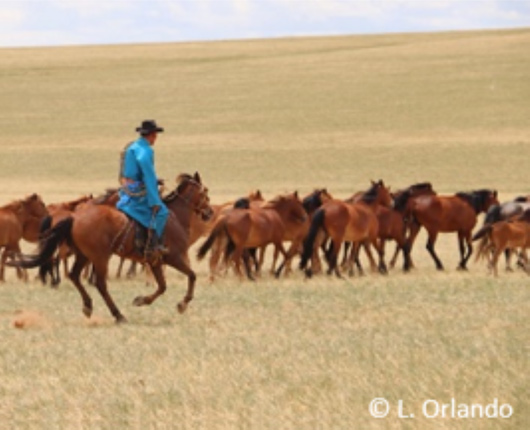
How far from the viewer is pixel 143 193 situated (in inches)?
587

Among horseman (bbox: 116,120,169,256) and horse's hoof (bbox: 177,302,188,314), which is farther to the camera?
horse's hoof (bbox: 177,302,188,314)

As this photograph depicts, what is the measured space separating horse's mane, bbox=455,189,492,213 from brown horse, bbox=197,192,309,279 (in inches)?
139

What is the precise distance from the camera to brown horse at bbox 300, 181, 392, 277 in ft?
68.8

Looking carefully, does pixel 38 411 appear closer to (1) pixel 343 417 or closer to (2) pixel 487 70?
(1) pixel 343 417

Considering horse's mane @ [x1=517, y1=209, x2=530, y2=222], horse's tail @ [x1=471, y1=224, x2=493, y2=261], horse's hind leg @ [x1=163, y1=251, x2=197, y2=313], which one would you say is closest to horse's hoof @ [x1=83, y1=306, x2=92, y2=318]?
horse's hind leg @ [x1=163, y1=251, x2=197, y2=313]

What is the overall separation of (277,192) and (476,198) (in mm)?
20496

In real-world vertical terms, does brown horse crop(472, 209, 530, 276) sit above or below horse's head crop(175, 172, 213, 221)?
below

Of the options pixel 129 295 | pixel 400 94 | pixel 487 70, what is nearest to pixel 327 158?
pixel 400 94

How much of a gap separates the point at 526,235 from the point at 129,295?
6973 millimetres

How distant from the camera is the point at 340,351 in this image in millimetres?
12188

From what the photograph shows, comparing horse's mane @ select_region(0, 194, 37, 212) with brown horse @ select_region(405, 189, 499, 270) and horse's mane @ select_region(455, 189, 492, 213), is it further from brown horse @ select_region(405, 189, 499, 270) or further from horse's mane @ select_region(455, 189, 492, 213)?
horse's mane @ select_region(455, 189, 492, 213)

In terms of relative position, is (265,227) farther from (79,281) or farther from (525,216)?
(79,281)

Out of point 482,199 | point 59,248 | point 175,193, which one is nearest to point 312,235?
point 59,248

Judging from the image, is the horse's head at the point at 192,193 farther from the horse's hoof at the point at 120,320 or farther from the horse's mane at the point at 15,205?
the horse's mane at the point at 15,205
